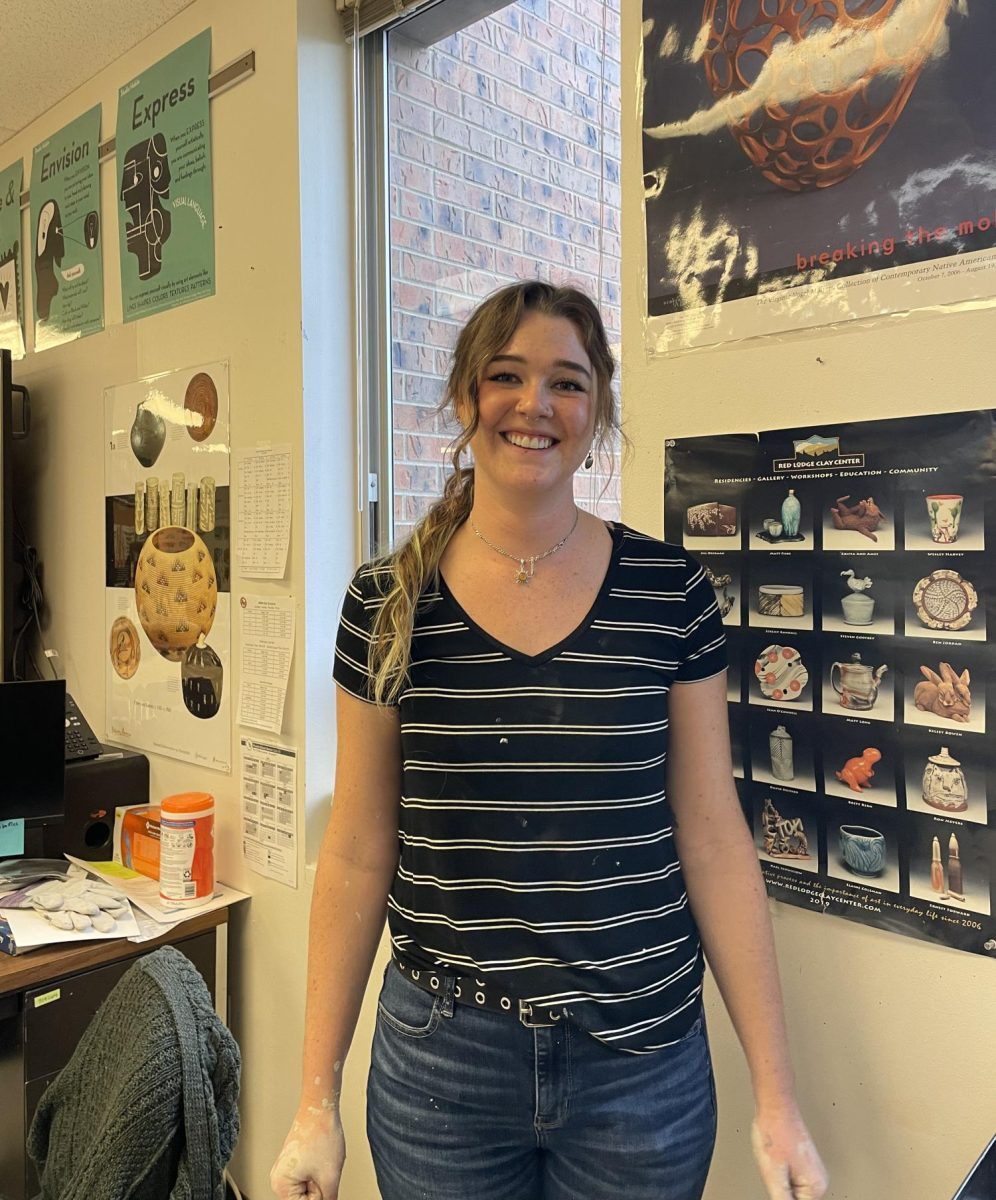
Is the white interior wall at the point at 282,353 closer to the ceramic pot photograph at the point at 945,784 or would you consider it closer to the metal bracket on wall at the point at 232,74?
the metal bracket on wall at the point at 232,74

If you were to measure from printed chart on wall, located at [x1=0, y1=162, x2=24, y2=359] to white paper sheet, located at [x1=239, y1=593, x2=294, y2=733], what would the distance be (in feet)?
4.46

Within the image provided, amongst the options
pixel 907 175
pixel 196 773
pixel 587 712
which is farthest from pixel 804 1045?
pixel 196 773

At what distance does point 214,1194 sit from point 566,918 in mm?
591

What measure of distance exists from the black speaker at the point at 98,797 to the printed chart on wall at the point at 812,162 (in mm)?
1592

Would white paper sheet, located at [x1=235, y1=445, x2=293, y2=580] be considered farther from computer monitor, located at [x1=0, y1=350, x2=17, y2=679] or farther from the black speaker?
computer monitor, located at [x1=0, y1=350, x2=17, y2=679]

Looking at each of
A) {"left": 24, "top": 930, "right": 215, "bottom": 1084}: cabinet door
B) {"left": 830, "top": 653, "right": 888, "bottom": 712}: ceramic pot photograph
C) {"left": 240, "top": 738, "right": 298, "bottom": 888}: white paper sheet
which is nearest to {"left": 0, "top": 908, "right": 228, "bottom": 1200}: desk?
{"left": 24, "top": 930, "right": 215, "bottom": 1084}: cabinet door

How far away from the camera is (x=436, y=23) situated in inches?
69.4

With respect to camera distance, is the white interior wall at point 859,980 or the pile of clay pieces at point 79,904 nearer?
the white interior wall at point 859,980

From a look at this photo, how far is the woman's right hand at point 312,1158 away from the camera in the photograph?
37.4 inches

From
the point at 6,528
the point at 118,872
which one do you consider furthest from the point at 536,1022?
the point at 6,528

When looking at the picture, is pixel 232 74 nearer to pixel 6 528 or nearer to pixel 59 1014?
pixel 6 528

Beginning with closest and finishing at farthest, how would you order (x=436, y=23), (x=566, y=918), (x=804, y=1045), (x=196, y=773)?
(x=566, y=918)
(x=804, y=1045)
(x=436, y=23)
(x=196, y=773)

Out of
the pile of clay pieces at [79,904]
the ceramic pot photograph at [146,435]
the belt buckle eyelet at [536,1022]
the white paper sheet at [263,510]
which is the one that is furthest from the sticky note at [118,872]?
the belt buckle eyelet at [536,1022]

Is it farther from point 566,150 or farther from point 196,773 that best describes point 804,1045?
point 566,150
